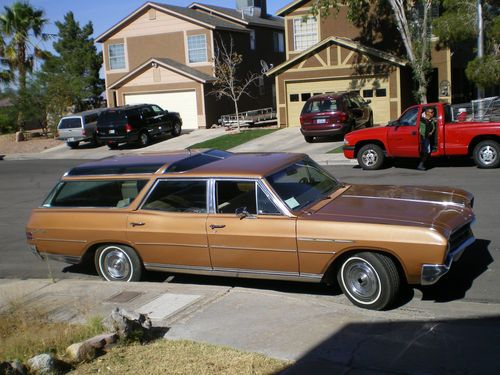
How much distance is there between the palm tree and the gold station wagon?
32.7m

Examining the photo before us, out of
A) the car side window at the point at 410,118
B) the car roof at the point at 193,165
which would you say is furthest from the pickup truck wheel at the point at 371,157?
the car roof at the point at 193,165

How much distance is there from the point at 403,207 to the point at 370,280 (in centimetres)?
88

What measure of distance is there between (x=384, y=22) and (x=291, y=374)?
26.2 m

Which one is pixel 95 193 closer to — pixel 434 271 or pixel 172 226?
pixel 172 226

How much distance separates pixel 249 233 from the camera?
6453 mm

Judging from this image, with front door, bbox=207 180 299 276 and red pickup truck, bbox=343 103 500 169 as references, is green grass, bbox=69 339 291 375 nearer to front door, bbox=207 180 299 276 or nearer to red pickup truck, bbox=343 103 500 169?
front door, bbox=207 180 299 276

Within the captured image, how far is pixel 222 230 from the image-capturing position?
6.61 m

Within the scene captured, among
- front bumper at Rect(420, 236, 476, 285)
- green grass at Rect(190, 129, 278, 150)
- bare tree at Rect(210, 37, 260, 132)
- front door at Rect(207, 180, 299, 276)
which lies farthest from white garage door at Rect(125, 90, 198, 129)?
front bumper at Rect(420, 236, 476, 285)

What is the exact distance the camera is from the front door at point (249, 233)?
20.7ft

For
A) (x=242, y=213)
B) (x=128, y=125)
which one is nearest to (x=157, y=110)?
(x=128, y=125)

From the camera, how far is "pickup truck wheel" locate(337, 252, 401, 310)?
583 centimetres

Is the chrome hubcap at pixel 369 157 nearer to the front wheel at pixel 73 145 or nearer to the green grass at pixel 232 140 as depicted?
the green grass at pixel 232 140

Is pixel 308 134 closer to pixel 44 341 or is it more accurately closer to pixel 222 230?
pixel 222 230

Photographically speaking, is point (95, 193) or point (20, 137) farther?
point (20, 137)
